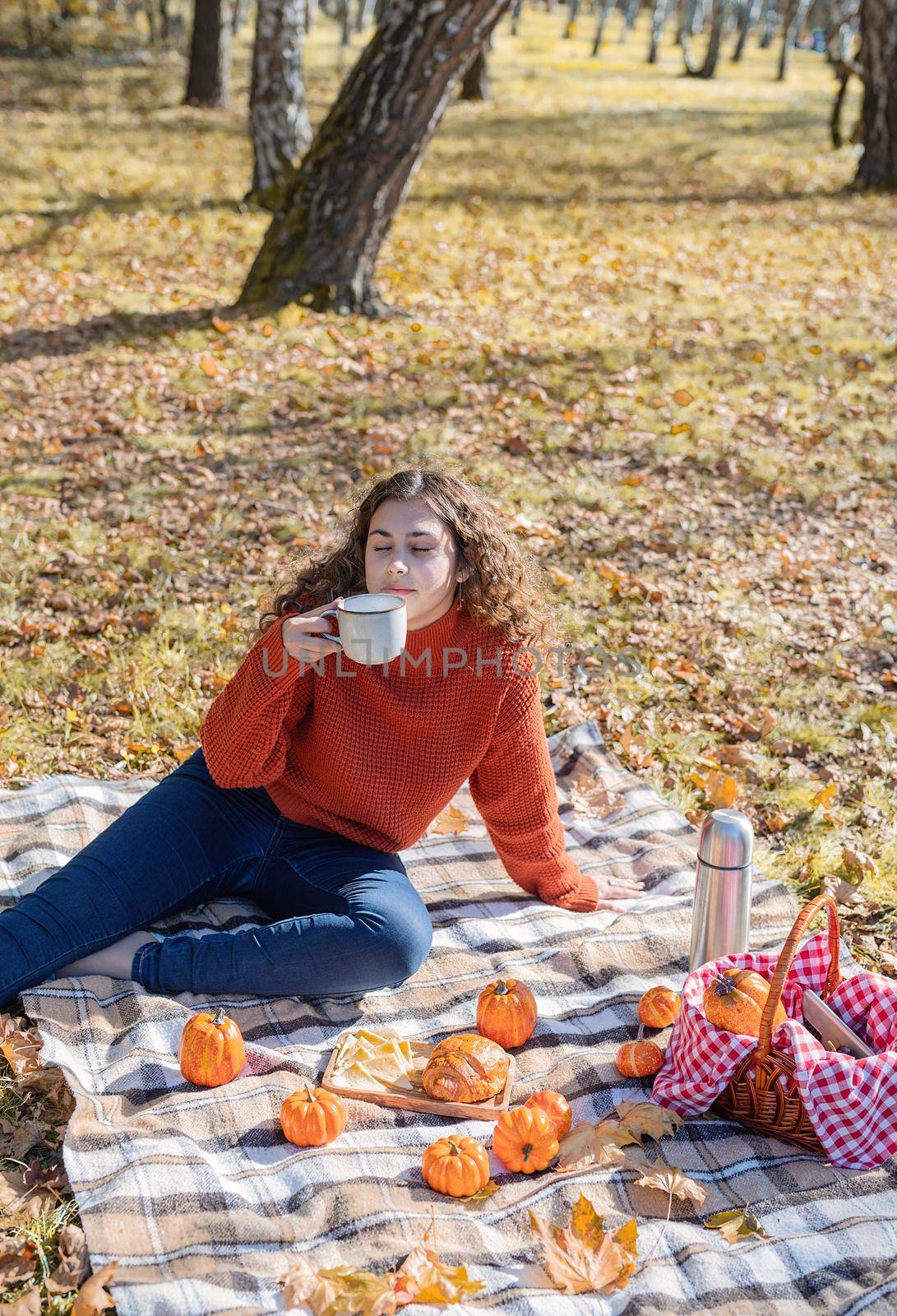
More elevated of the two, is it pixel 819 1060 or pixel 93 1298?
pixel 819 1060

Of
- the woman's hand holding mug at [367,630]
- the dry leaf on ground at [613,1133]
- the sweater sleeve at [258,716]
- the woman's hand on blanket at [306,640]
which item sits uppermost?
the woman's hand holding mug at [367,630]

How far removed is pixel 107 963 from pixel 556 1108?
128cm

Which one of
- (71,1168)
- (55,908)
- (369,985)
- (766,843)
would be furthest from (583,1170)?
(766,843)

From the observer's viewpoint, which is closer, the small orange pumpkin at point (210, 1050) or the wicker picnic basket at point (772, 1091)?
Result: the wicker picnic basket at point (772, 1091)

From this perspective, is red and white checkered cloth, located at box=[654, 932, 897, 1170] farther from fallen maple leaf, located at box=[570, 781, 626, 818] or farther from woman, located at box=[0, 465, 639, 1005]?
fallen maple leaf, located at box=[570, 781, 626, 818]

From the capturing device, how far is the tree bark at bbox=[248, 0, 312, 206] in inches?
442

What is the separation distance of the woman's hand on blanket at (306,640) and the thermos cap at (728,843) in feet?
3.78

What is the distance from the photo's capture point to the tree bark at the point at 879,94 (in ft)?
49.1

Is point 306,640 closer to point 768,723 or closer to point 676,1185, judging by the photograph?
point 676,1185

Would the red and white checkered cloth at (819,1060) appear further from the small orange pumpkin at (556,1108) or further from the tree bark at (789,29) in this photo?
the tree bark at (789,29)

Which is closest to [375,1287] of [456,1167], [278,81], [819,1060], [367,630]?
[456,1167]

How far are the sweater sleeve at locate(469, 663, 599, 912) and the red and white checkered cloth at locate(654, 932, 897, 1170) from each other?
753 millimetres

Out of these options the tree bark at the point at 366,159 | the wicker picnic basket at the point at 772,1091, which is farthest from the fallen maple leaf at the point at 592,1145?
the tree bark at the point at 366,159

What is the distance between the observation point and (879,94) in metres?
15.2
